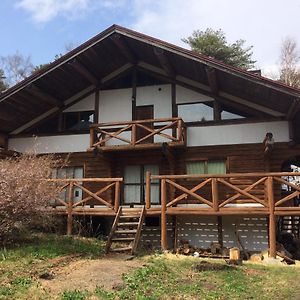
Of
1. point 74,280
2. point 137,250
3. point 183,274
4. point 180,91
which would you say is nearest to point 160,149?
point 180,91

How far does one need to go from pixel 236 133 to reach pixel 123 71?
18.6 ft

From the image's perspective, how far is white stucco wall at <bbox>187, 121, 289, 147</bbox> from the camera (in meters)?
15.4

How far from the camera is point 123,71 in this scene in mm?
18000

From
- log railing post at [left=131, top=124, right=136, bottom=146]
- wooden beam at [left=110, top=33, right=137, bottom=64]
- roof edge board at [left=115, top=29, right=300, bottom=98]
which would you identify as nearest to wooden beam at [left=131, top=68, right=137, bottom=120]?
wooden beam at [left=110, top=33, right=137, bottom=64]

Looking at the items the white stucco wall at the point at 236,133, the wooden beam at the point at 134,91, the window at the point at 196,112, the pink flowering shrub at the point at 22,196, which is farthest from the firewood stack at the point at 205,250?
the wooden beam at the point at 134,91

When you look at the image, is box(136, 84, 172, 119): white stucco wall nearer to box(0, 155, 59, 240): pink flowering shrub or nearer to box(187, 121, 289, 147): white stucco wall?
box(187, 121, 289, 147): white stucco wall

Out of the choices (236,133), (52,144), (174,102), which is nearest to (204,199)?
(236,133)

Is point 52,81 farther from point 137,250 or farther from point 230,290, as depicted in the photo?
point 230,290

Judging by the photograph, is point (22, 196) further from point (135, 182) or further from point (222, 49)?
point (222, 49)

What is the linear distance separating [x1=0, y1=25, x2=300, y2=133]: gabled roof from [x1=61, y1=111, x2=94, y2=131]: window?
0.60 meters

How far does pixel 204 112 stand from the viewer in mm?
16516

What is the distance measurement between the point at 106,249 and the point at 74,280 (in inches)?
122

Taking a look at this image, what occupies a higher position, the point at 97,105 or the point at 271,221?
the point at 97,105

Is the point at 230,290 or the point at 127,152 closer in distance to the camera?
the point at 230,290
